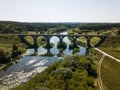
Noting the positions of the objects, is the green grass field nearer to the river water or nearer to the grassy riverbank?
the grassy riverbank

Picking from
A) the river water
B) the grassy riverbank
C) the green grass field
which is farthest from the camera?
the river water

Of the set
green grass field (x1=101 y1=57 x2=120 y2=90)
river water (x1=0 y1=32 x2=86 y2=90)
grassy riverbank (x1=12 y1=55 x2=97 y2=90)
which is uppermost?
grassy riverbank (x1=12 y1=55 x2=97 y2=90)

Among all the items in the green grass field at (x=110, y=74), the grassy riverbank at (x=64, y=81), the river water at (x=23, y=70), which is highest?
the grassy riverbank at (x=64, y=81)

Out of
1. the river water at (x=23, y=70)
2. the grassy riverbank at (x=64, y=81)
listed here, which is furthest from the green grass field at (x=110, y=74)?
the river water at (x=23, y=70)

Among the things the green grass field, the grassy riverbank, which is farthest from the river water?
the green grass field

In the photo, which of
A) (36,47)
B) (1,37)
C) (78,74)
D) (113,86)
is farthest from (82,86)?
(1,37)

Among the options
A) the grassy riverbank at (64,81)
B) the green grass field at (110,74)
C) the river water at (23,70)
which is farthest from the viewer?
the river water at (23,70)

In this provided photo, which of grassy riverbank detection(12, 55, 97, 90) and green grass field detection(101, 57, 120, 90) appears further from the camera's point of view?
green grass field detection(101, 57, 120, 90)

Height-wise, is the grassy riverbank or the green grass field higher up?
the grassy riverbank

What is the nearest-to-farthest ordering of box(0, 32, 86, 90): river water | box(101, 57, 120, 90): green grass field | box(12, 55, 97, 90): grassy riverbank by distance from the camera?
box(12, 55, 97, 90): grassy riverbank
box(101, 57, 120, 90): green grass field
box(0, 32, 86, 90): river water

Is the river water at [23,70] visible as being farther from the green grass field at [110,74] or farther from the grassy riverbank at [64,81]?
the green grass field at [110,74]

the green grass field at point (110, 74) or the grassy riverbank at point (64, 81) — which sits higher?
the grassy riverbank at point (64, 81)
